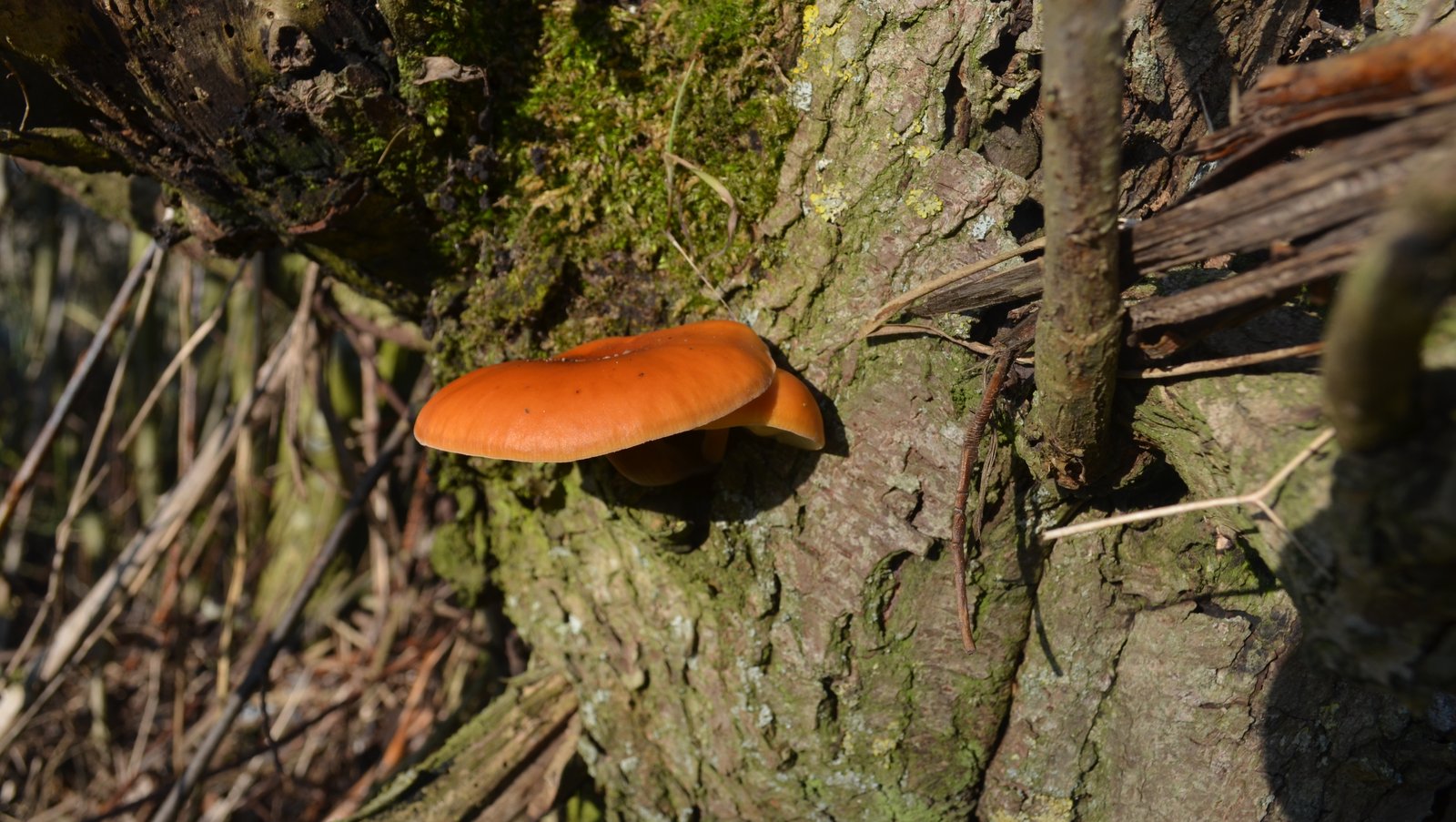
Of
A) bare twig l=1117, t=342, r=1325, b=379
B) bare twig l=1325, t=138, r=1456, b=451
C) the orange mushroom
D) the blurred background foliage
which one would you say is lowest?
the blurred background foliage

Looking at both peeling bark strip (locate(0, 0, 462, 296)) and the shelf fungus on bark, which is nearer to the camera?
the shelf fungus on bark

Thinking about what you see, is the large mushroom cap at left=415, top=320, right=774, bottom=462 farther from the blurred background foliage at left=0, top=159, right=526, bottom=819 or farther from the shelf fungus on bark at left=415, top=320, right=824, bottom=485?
the blurred background foliage at left=0, top=159, right=526, bottom=819

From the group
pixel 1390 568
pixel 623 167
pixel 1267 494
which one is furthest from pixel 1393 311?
pixel 623 167

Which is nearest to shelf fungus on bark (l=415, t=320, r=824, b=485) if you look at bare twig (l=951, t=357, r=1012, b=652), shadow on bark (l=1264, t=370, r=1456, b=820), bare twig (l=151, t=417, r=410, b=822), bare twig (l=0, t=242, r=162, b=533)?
bare twig (l=951, t=357, r=1012, b=652)

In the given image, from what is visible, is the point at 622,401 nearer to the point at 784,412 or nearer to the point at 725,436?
the point at 784,412

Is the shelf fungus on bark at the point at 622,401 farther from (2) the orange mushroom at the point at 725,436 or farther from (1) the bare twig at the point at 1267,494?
(1) the bare twig at the point at 1267,494

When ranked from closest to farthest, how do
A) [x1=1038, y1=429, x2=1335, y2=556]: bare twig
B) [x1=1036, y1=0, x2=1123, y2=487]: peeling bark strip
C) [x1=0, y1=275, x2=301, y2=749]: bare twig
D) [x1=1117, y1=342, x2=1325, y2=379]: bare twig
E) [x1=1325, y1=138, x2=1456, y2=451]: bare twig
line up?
[x1=1325, y1=138, x2=1456, y2=451]: bare twig < [x1=1036, y1=0, x2=1123, y2=487]: peeling bark strip < [x1=1038, y1=429, x2=1335, y2=556]: bare twig < [x1=1117, y1=342, x2=1325, y2=379]: bare twig < [x1=0, y1=275, x2=301, y2=749]: bare twig

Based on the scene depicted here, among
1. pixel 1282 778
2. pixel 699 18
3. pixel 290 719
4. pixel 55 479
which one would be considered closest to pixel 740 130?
pixel 699 18
